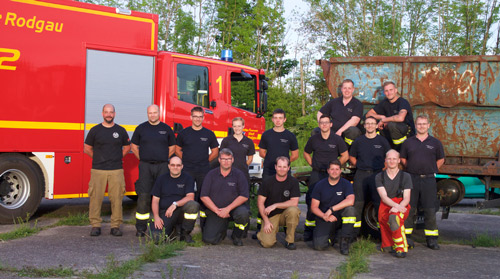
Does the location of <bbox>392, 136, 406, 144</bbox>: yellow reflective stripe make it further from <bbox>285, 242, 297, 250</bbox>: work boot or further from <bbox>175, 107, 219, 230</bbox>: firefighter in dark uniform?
<bbox>175, 107, 219, 230</bbox>: firefighter in dark uniform

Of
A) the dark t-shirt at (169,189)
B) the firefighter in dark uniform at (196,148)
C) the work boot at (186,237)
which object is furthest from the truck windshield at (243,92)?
the work boot at (186,237)

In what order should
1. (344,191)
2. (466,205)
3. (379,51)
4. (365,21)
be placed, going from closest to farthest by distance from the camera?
(344,191)
(466,205)
(379,51)
(365,21)

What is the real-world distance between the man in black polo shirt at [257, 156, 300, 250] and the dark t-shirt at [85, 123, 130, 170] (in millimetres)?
2050

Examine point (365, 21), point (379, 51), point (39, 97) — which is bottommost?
point (39, 97)

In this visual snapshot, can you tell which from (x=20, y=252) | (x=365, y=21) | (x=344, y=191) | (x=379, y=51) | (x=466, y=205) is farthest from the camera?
(x=365, y=21)

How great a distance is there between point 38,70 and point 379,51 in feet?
62.6

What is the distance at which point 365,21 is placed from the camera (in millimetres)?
26703

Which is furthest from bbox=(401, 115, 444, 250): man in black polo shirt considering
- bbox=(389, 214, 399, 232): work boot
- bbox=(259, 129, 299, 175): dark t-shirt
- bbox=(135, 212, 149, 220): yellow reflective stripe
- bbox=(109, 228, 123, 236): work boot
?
bbox=(109, 228, 123, 236): work boot

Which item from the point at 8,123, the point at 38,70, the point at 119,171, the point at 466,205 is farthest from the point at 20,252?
the point at 466,205

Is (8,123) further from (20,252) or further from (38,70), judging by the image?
(20,252)

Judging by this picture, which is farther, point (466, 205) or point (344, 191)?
point (466, 205)

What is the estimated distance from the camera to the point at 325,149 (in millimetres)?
7188

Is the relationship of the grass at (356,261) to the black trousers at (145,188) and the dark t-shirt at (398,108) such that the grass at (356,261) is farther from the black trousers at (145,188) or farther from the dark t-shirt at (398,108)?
the black trousers at (145,188)

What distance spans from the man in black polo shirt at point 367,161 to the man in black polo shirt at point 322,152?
18 centimetres
